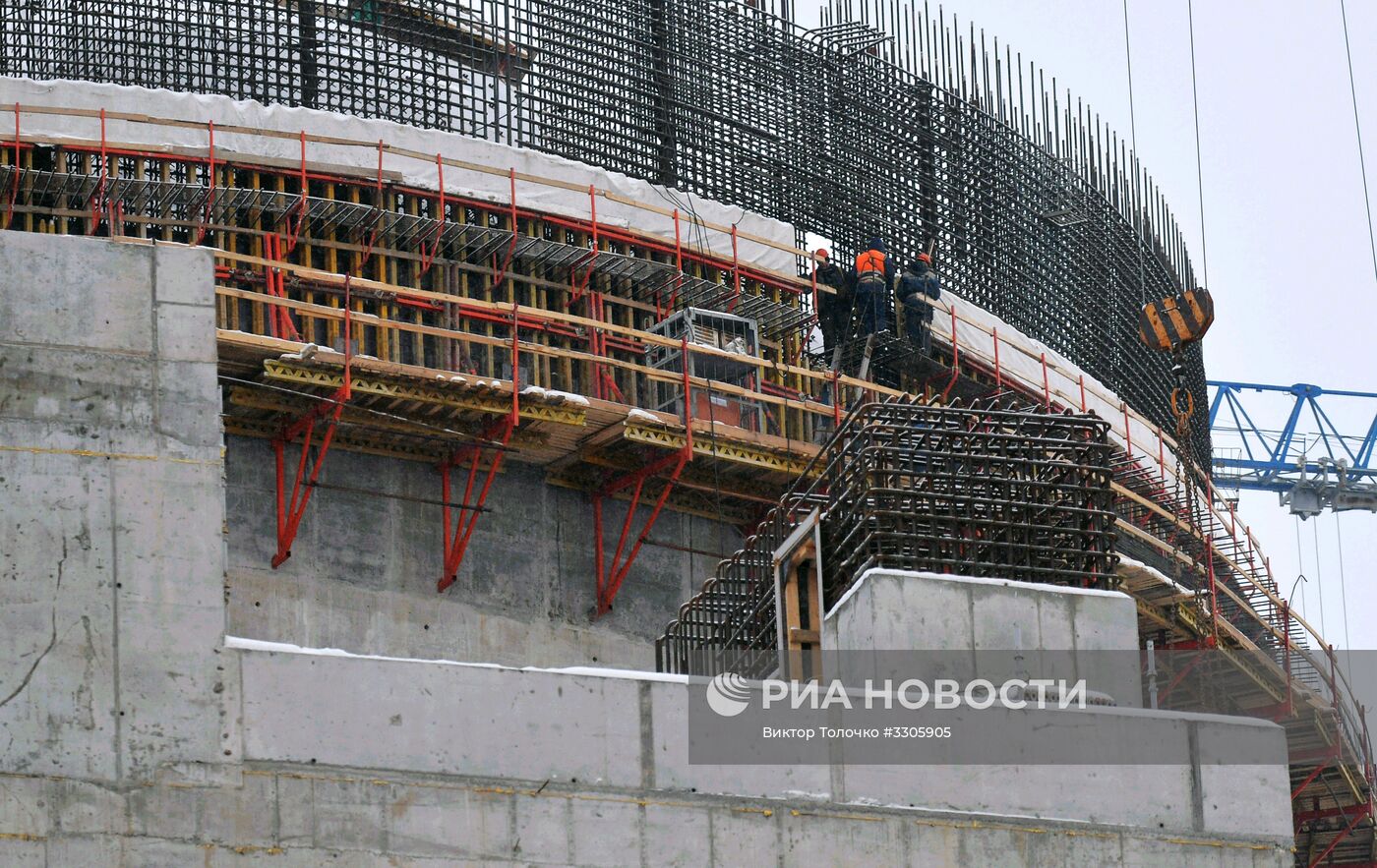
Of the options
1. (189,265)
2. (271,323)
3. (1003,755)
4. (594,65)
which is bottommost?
(1003,755)

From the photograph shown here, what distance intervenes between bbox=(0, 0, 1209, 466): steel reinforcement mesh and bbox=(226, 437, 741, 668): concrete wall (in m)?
4.73

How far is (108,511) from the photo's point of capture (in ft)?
47.7

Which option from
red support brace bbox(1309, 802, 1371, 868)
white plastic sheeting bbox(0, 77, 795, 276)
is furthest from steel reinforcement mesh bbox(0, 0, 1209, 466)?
red support brace bbox(1309, 802, 1371, 868)

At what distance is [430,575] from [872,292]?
7512mm

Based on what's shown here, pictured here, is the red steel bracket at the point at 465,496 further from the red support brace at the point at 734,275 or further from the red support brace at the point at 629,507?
the red support brace at the point at 734,275

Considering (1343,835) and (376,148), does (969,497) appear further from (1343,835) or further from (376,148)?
(1343,835)

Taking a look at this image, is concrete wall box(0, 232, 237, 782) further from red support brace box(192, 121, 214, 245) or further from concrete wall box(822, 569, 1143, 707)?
red support brace box(192, 121, 214, 245)

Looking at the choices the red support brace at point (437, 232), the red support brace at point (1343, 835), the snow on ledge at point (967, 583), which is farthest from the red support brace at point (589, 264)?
the red support brace at point (1343, 835)

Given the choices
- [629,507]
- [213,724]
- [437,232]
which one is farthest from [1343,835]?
[213,724]

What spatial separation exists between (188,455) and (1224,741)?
6838mm

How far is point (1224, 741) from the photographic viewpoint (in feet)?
52.6

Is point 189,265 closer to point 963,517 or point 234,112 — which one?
point 963,517

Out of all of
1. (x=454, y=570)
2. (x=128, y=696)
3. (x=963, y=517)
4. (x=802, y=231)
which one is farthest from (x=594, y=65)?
(x=128, y=696)

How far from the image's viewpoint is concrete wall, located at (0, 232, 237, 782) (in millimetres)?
14117
